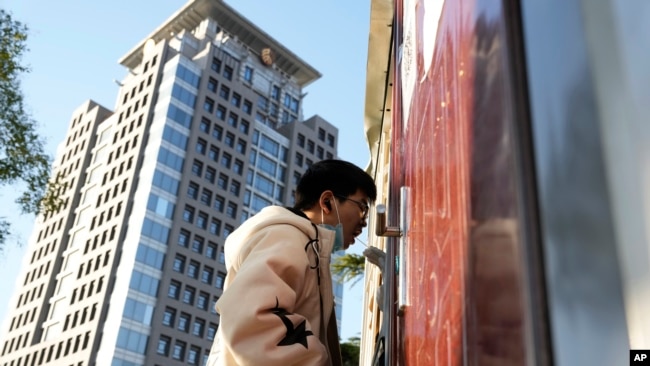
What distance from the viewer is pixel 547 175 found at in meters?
0.47

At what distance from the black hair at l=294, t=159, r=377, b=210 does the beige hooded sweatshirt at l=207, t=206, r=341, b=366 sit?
324 millimetres

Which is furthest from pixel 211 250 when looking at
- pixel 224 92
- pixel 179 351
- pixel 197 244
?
pixel 224 92

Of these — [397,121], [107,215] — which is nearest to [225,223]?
[107,215]

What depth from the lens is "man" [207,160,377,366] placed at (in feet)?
5.07

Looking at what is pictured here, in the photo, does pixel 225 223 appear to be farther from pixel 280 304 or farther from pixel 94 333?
pixel 280 304

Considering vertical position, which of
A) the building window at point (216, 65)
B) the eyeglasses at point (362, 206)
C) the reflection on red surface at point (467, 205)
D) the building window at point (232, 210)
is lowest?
the reflection on red surface at point (467, 205)

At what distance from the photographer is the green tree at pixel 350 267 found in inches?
291

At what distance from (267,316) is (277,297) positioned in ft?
0.21

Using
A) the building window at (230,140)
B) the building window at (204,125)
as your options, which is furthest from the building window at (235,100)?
the building window at (204,125)

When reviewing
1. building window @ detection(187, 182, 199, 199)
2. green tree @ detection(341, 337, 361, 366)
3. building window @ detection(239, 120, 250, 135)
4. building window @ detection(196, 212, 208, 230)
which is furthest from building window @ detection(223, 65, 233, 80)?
green tree @ detection(341, 337, 361, 366)

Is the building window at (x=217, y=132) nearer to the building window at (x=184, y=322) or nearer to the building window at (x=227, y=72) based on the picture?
the building window at (x=227, y=72)

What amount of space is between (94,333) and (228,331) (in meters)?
44.2

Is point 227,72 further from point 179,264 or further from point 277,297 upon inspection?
point 277,297

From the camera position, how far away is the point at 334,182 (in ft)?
7.45
